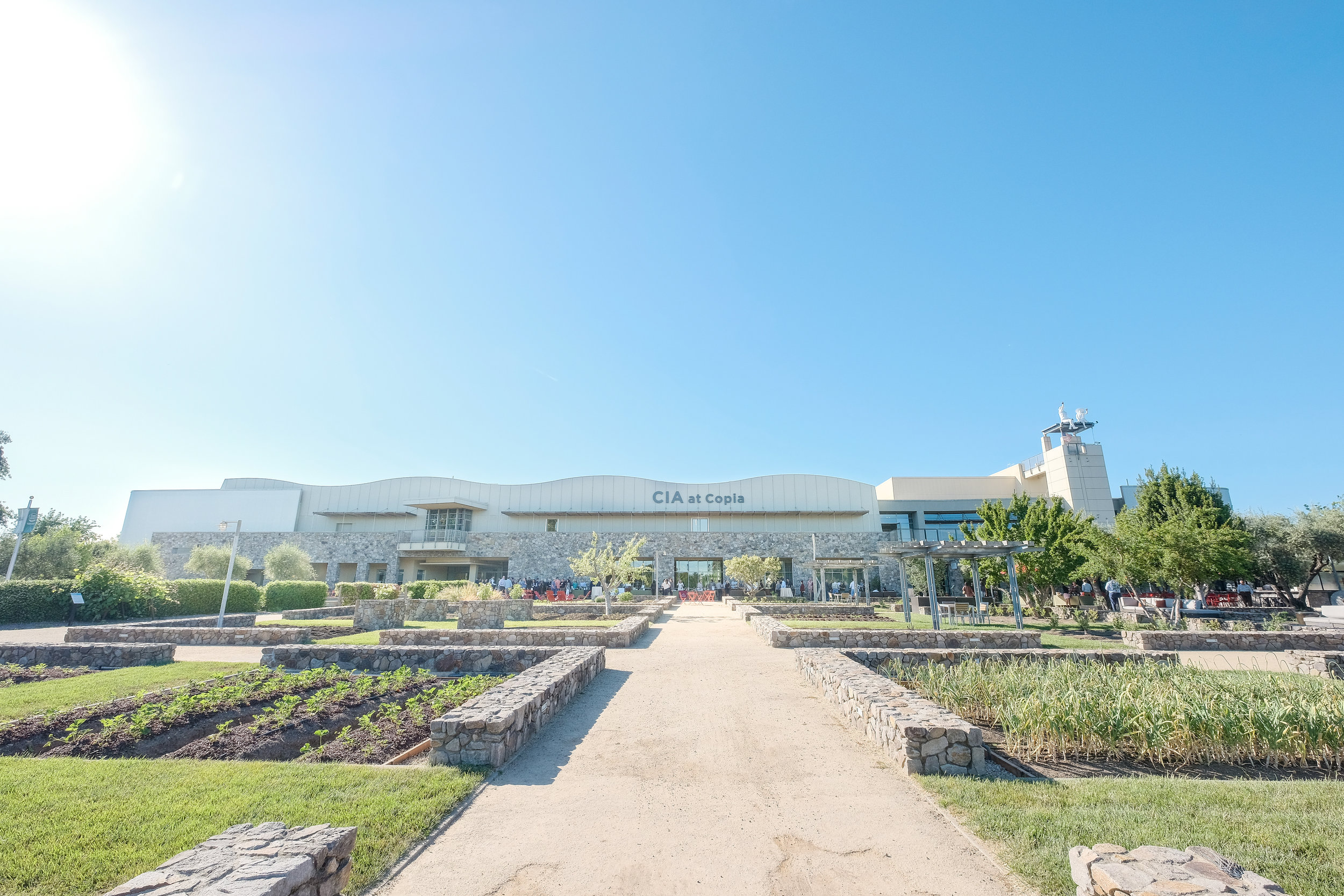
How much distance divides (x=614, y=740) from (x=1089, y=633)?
16.2 m

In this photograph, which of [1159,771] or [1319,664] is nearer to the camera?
[1159,771]

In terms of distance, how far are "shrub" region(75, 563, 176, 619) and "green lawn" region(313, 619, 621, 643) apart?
8471mm

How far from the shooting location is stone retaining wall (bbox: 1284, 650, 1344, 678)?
9914mm

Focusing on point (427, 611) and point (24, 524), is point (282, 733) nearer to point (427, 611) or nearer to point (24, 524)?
point (427, 611)

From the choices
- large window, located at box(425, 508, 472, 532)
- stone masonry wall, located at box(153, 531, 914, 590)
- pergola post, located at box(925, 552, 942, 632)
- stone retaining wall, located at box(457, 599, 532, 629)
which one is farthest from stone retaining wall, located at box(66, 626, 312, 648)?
large window, located at box(425, 508, 472, 532)

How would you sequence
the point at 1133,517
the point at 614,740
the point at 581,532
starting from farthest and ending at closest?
1. the point at 581,532
2. the point at 1133,517
3. the point at 614,740

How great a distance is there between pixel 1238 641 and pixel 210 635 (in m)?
24.0

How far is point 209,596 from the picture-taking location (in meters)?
22.2

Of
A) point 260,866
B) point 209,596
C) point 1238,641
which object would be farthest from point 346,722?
point 209,596

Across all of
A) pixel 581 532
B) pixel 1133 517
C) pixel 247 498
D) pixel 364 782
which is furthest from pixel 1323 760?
pixel 247 498

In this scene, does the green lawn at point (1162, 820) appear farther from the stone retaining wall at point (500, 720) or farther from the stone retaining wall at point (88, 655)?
the stone retaining wall at point (88, 655)

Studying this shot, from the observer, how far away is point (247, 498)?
143 feet

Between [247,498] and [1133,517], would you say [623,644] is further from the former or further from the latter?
[247,498]

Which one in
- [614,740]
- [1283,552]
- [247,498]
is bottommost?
[614,740]
